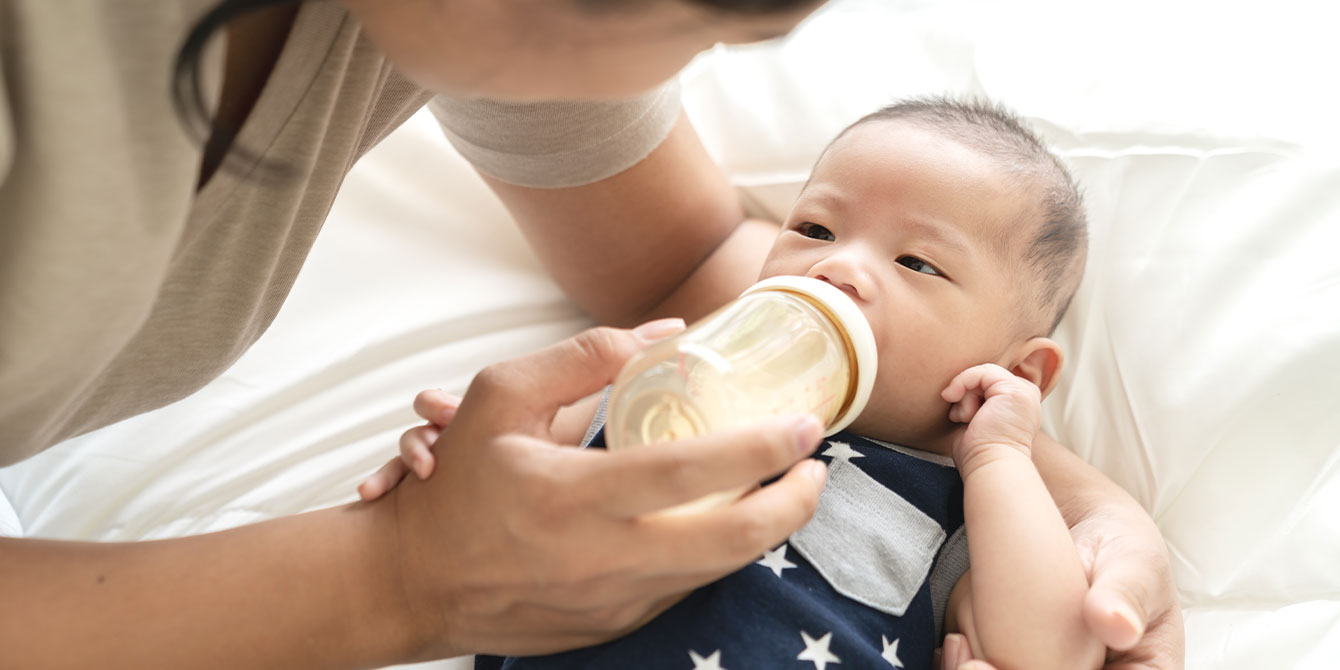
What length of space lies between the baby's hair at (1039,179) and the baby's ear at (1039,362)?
55 millimetres

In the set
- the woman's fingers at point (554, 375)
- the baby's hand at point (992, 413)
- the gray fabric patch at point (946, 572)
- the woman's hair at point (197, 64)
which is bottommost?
the gray fabric patch at point (946, 572)

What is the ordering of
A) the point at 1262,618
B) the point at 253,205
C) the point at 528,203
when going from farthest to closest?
the point at 528,203 < the point at 1262,618 < the point at 253,205

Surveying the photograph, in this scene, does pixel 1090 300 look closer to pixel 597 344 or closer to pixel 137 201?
pixel 597 344

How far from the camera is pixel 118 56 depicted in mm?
729

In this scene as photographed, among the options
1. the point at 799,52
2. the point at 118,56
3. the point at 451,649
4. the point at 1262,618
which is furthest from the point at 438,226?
the point at 1262,618

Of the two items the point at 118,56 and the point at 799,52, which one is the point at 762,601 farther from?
the point at 799,52

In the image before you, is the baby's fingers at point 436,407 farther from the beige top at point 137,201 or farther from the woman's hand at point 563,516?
the beige top at point 137,201

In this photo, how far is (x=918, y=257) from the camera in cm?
126

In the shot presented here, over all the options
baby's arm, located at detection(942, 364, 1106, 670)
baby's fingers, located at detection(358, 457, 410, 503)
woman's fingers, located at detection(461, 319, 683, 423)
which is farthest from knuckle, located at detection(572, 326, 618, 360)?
baby's arm, located at detection(942, 364, 1106, 670)

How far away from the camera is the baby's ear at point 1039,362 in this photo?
134 centimetres

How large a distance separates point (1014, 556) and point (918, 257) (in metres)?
0.39

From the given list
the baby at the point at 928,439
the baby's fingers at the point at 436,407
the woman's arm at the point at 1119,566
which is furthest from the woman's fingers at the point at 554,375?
the woman's arm at the point at 1119,566

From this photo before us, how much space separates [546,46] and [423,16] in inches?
3.8

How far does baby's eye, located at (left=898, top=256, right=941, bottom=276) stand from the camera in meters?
1.27
